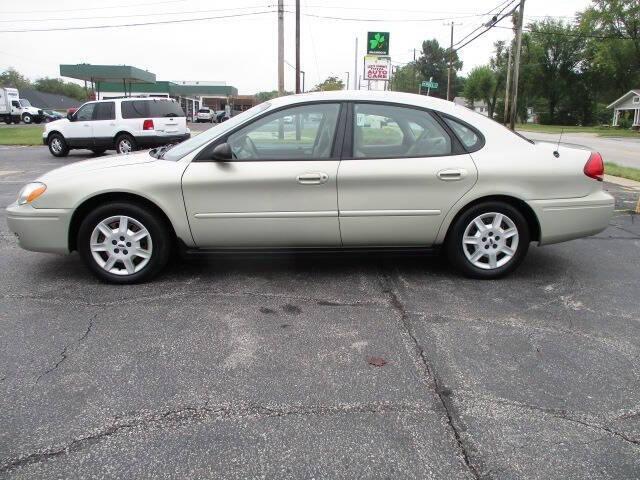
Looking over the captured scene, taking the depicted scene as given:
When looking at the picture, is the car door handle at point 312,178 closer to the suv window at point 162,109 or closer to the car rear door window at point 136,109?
the suv window at point 162,109

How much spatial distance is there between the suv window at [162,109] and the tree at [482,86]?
80.1 m

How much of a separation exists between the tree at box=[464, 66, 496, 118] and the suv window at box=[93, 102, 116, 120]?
81.2m

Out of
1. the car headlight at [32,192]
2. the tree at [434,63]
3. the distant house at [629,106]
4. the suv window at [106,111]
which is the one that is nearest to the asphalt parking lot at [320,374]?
the car headlight at [32,192]

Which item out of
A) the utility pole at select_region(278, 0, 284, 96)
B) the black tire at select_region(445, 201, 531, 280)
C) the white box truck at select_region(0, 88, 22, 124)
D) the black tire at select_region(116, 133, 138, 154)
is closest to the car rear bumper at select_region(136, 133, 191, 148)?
the black tire at select_region(116, 133, 138, 154)

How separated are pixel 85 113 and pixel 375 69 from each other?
899 centimetres

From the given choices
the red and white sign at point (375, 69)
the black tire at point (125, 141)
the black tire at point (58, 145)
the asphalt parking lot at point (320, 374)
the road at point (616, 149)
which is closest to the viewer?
the asphalt parking lot at point (320, 374)

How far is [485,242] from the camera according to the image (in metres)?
4.71

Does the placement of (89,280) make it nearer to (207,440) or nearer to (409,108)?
(207,440)

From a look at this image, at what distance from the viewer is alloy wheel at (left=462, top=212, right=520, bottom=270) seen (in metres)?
4.68

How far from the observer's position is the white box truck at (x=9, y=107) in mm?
44875

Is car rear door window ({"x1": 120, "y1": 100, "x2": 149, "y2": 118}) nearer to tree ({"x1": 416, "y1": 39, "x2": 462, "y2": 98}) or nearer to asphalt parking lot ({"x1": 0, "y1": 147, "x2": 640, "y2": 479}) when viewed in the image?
asphalt parking lot ({"x1": 0, "y1": 147, "x2": 640, "y2": 479})

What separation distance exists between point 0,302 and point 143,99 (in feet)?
45.2

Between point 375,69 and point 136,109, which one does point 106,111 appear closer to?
point 136,109

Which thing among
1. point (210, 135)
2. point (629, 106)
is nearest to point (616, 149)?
point (210, 135)
